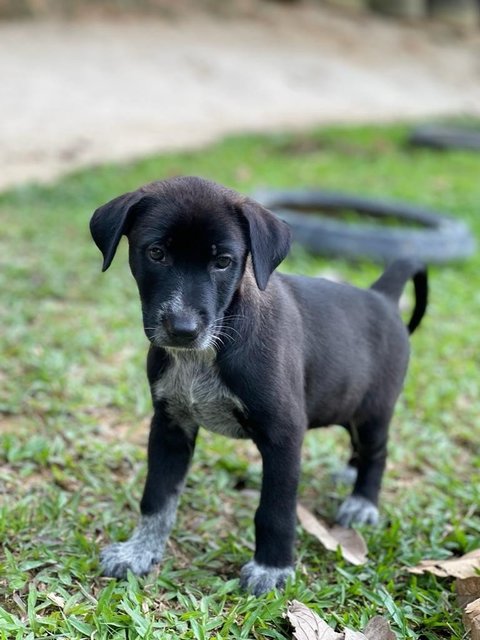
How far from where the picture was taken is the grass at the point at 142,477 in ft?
11.5

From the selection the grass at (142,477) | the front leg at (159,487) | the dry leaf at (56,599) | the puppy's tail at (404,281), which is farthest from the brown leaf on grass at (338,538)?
the dry leaf at (56,599)

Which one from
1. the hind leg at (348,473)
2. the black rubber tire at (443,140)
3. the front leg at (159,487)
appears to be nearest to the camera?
the front leg at (159,487)

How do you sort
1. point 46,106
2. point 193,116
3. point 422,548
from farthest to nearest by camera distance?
point 193,116, point 46,106, point 422,548

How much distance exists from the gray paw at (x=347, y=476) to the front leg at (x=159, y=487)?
4.07ft

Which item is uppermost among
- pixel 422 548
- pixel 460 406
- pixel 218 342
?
pixel 218 342

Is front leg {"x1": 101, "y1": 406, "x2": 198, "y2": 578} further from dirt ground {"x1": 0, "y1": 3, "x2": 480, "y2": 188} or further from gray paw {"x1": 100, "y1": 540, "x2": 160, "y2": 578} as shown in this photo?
dirt ground {"x1": 0, "y1": 3, "x2": 480, "y2": 188}

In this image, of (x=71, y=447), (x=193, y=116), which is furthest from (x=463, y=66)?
(x=71, y=447)

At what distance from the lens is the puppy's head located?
3.26 meters

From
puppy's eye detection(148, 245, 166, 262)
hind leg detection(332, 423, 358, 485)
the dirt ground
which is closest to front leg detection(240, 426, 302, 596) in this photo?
puppy's eye detection(148, 245, 166, 262)

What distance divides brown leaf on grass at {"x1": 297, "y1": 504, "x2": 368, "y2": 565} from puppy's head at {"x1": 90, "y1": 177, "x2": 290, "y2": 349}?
1268 millimetres

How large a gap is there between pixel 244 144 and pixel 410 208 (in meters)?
5.87

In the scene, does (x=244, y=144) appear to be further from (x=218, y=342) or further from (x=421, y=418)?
(x=218, y=342)

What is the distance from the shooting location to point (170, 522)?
12.8 ft

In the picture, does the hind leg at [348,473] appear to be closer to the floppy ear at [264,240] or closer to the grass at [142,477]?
the grass at [142,477]
